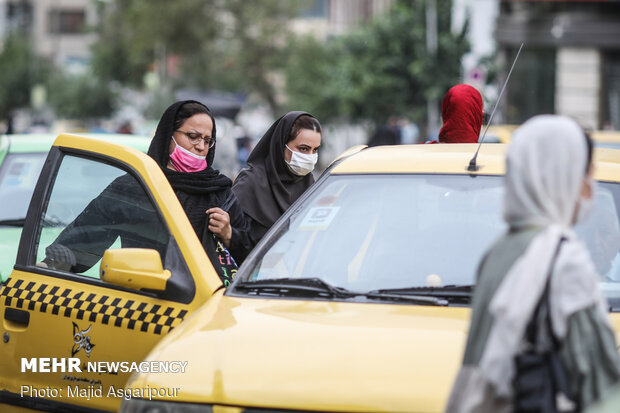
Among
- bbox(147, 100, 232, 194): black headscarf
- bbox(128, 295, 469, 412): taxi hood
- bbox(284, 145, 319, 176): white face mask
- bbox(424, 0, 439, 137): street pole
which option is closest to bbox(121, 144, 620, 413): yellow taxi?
bbox(128, 295, 469, 412): taxi hood

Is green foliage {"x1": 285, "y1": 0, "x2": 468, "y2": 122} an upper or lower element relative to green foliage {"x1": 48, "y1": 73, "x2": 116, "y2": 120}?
upper

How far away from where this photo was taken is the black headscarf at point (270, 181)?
19.0 ft

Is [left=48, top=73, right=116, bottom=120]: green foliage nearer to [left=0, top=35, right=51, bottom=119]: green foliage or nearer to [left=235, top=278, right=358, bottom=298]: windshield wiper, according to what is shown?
[left=0, top=35, right=51, bottom=119]: green foliage

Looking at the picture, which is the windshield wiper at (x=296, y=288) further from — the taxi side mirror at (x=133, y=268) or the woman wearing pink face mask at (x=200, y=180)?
the woman wearing pink face mask at (x=200, y=180)

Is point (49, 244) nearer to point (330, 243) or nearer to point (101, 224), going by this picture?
point (101, 224)

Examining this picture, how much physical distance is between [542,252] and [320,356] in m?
0.96

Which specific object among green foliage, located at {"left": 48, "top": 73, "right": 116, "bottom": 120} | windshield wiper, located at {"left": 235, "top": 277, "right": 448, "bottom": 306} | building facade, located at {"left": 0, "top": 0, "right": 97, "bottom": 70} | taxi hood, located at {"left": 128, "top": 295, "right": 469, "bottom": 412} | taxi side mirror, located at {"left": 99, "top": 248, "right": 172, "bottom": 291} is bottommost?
green foliage, located at {"left": 48, "top": 73, "right": 116, "bottom": 120}

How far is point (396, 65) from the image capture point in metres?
29.6

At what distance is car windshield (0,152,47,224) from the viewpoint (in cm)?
783

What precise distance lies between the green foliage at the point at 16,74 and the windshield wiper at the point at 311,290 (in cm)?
7753

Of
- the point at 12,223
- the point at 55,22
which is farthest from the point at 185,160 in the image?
the point at 55,22

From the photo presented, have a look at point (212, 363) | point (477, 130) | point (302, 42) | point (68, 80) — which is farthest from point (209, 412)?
point (68, 80)

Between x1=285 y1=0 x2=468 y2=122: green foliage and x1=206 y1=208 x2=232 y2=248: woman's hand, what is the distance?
22.9 metres

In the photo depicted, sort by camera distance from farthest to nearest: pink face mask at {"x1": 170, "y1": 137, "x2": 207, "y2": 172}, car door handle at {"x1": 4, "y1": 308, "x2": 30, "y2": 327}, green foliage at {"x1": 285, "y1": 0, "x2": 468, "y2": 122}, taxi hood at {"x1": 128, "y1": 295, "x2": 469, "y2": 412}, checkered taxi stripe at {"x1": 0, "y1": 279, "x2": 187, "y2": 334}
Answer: green foliage at {"x1": 285, "y1": 0, "x2": 468, "y2": 122} < pink face mask at {"x1": 170, "y1": 137, "x2": 207, "y2": 172} < car door handle at {"x1": 4, "y1": 308, "x2": 30, "y2": 327} < checkered taxi stripe at {"x1": 0, "y1": 279, "x2": 187, "y2": 334} < taxi hood at {"x1": 128, "y1": 295, "x2": 469, "y2": 412}
